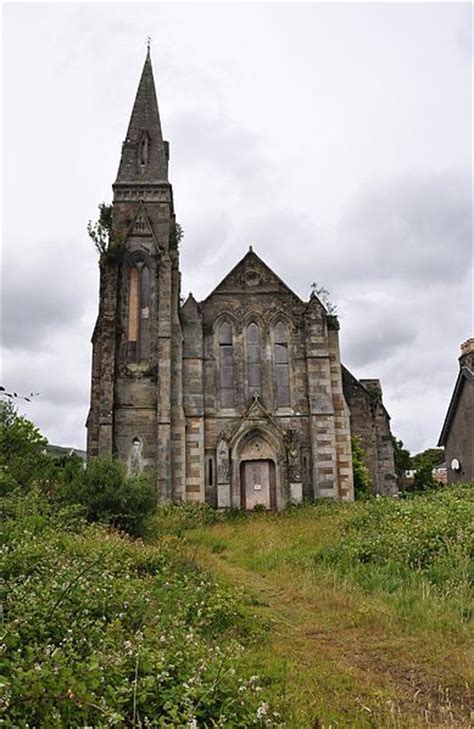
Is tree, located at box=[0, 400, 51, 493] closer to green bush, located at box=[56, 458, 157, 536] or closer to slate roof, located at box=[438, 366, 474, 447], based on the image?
green bush, located at box=[56, 458, 157, 536]

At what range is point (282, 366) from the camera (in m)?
26.7

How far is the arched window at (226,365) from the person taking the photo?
26266 mm

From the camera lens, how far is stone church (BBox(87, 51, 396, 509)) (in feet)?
80.9

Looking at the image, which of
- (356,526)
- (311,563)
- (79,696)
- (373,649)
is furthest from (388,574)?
(79,696)

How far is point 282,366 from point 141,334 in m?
6.41

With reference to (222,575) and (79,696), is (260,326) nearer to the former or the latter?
(222,575)

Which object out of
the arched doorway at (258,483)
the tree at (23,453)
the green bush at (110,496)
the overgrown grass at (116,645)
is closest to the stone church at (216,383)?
the arched doorway at (258,483)

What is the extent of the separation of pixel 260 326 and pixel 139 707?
23.5 m

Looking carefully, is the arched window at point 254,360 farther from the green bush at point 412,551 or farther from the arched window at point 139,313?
the green bush at point 412,551

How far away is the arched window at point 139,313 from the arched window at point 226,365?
10.9 feet

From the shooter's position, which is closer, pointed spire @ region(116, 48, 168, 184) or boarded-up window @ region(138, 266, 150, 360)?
boarded-up window @ region(138, 266, 150, 360)

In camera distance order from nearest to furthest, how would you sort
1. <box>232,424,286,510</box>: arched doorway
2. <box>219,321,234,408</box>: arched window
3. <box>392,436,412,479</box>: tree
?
<box>232,424,286,510</box>: arched doorway < <box>219,321,234,408</box>: arched window < <box>392,436,412,479</box>: tree

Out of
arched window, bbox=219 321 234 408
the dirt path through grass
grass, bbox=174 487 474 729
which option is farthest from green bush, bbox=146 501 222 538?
Result: the dirt path through grass

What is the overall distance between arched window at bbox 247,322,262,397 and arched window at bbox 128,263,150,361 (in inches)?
179
